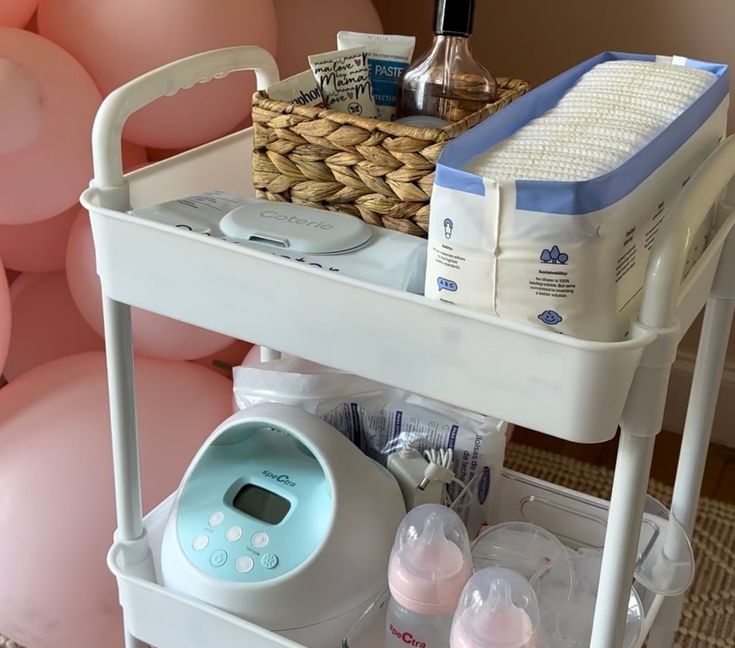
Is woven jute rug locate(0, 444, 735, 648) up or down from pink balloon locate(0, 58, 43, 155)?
down

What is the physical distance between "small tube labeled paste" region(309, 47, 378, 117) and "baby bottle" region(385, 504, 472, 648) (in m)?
0.32

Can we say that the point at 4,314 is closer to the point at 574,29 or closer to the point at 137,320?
the point at 137,320

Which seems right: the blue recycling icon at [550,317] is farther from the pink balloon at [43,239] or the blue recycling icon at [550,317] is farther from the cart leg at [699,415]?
the pink balloon at [43,239]

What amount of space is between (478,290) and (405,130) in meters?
0.15

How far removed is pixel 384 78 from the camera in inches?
30.6

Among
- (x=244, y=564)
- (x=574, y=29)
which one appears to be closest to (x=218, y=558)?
(x=244, y=564)

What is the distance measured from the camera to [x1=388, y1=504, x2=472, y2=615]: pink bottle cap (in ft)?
2.33

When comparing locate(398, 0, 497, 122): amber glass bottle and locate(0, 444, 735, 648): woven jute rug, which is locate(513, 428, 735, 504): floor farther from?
locate(398, 0, 497, 122): amber glass bottle

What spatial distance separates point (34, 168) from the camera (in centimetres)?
101

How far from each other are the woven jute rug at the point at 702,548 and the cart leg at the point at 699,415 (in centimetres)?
33

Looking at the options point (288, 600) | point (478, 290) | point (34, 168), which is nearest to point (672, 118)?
point (478, 290)

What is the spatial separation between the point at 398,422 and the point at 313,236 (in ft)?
0.92

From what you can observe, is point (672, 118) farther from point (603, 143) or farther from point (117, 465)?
point (117, 465)

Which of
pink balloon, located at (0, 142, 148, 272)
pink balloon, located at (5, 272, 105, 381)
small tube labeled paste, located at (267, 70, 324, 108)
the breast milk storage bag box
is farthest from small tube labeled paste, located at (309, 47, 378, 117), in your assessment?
pink balloon, located at (5, 272, 105, 381)
